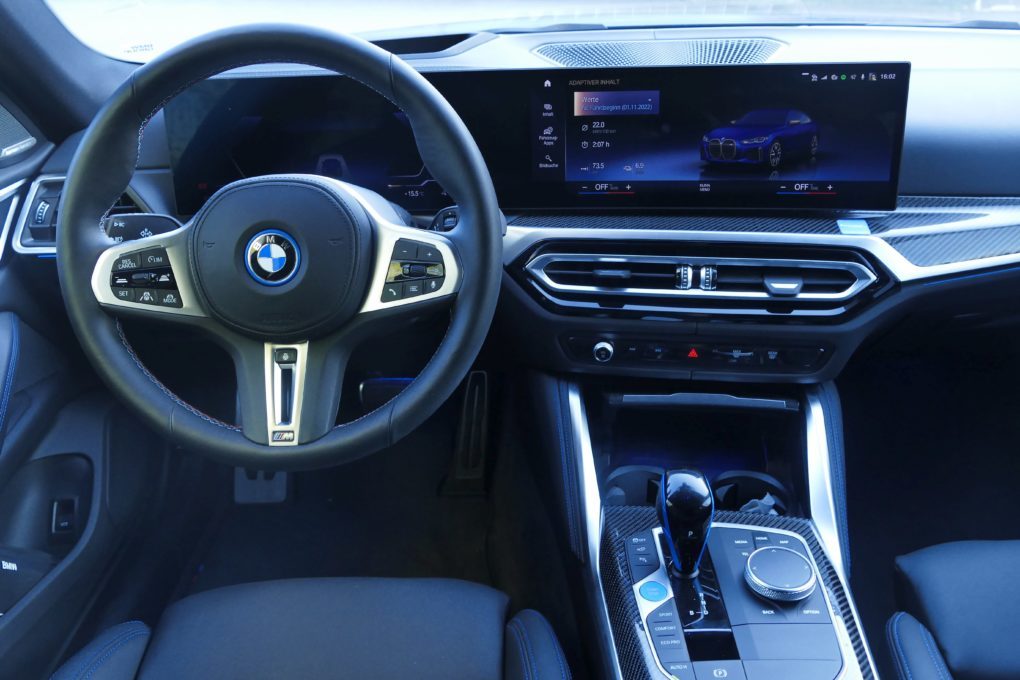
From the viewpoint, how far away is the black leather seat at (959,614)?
Result: 1326mm

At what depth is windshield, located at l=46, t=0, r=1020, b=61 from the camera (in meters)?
1.92

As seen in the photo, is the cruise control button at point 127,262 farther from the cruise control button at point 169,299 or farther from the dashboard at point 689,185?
the dashboard at point 689,185

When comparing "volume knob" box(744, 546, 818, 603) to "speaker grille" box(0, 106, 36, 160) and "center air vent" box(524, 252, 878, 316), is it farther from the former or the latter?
"speaker grille" box(0, 106, 36, 160)

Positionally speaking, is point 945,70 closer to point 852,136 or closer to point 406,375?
point 852,136

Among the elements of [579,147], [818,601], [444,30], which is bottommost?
[818,601]

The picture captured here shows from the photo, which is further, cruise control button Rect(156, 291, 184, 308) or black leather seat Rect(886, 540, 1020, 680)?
black leather seat Rect(886, 540, 1020, 680)

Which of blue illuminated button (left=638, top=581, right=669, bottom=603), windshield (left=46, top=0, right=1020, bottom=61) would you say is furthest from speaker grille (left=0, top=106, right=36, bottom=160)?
blue illuminated button (left=638, top=581, right=669, bottom=603)

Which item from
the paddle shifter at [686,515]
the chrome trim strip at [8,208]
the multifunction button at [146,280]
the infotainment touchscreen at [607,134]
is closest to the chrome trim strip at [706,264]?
the infotainment touchscreen at [607,134]

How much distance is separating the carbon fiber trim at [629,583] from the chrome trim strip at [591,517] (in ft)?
0.04

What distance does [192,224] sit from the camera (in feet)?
3.89

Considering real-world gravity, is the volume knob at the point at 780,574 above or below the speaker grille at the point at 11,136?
below

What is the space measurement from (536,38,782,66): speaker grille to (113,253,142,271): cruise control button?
94cm

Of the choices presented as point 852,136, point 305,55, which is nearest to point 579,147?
point 852,136

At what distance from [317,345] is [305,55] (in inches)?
14.9
